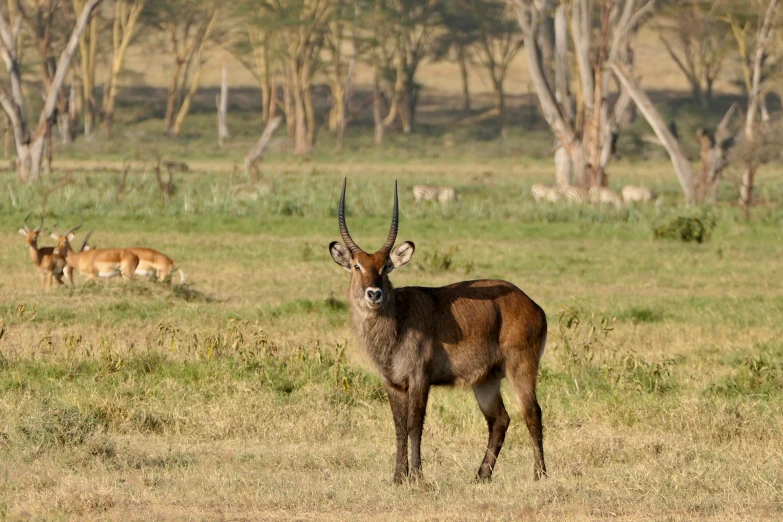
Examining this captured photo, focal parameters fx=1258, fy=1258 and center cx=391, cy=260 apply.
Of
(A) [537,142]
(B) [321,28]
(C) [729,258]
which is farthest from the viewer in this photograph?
(A) [537,142]

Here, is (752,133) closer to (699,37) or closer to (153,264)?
(153,264)

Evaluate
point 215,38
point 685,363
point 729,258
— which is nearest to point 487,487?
point 685,363

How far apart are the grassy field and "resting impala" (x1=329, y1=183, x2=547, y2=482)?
0.32m

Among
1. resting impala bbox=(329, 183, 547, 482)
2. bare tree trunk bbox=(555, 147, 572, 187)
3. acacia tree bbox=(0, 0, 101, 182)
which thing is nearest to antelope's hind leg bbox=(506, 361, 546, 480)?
resting impala bbox=(329, 183, 547, 482)

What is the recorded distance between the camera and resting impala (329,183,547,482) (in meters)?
6.41

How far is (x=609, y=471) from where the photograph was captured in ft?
22.2

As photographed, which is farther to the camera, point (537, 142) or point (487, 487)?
point (537, 142)

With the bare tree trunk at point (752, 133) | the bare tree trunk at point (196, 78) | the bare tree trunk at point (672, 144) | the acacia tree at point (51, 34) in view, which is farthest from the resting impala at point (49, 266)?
the bare tree trunk at point (196, 78)

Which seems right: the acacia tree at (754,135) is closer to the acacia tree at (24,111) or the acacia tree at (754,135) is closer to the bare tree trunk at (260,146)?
the bare tree trunk at (260,146)

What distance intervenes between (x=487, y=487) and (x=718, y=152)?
21373 millimetres

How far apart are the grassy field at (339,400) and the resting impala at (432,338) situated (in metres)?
0.32

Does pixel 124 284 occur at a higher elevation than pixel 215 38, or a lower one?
lower

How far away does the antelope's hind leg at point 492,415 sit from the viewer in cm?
668

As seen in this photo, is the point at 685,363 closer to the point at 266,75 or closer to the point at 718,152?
the point at 718,152
